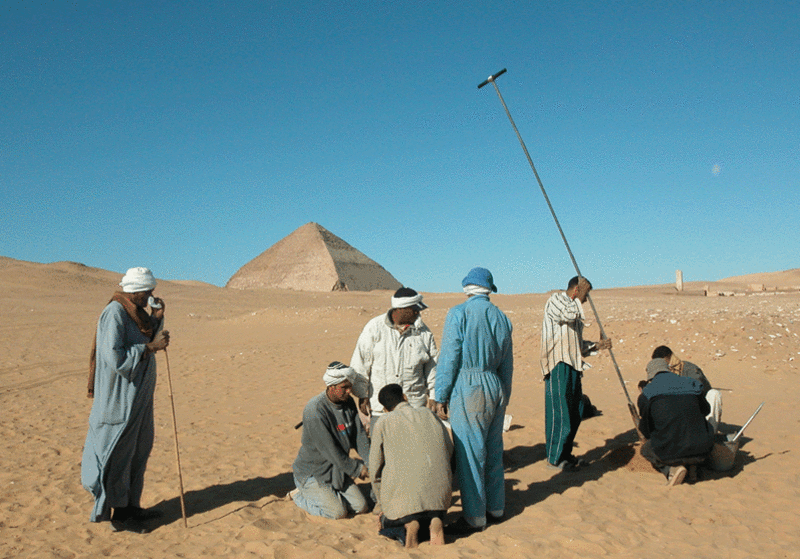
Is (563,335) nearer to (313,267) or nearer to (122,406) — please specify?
(122,406)

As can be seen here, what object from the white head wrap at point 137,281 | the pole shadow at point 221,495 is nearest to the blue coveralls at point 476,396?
the pole shadow at point 221,495

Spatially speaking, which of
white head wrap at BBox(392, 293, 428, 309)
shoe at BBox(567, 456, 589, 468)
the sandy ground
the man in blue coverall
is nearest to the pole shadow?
the sandy ground

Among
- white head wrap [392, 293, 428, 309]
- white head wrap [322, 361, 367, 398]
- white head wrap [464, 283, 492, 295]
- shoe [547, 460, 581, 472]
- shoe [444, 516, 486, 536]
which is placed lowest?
shoe [547, 460, 581, 472]

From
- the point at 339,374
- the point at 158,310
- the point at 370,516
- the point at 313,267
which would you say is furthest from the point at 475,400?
the point at 313,267

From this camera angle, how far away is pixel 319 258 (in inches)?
3204

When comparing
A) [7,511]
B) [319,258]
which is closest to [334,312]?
[7,511]

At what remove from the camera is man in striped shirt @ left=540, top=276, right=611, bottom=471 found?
4629 millimetres

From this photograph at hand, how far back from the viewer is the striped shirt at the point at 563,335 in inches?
182

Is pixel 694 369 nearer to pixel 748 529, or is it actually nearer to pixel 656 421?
pixel 656 421

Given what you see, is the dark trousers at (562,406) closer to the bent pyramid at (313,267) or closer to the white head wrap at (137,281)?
the white head wrap at (137,281)

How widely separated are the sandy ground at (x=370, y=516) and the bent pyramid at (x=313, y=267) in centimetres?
6329

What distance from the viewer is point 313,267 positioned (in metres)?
A: 79.9

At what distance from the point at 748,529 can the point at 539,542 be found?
1288mm

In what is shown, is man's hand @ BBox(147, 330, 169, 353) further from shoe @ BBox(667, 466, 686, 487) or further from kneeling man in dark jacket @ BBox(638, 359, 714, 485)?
shoe @ BBox(667, 466, 686, 487)
